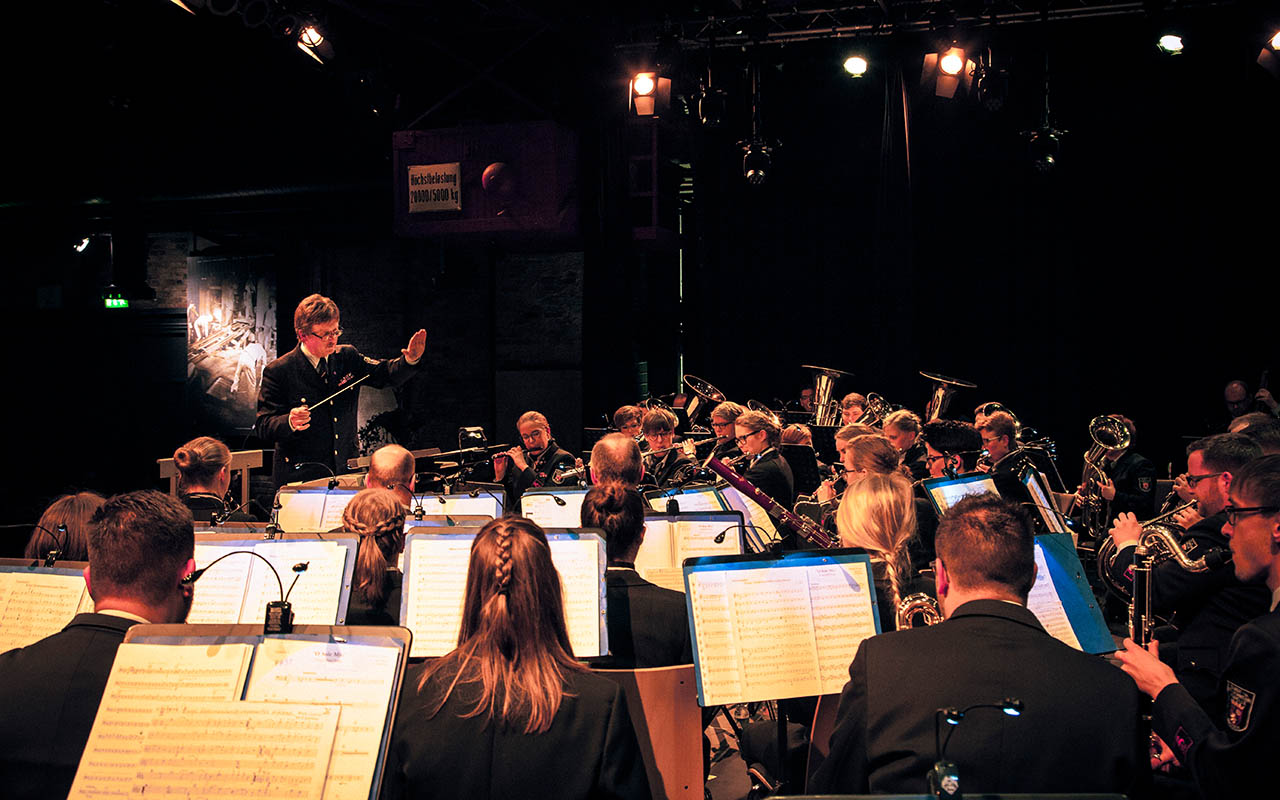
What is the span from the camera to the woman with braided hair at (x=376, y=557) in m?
3.71

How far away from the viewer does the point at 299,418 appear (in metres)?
5.56

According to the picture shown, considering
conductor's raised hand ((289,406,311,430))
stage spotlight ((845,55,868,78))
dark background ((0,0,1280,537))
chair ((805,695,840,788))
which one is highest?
stage spotlight ((845,55,868,78))

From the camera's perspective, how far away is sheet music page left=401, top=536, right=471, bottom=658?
3.51m

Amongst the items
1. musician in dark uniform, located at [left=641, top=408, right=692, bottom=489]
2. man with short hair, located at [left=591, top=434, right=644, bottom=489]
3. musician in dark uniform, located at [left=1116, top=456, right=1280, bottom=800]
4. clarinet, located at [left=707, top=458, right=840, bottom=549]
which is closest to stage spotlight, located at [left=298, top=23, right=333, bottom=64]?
musician in dark uniform, located at [left=641, top=408, right=692, bottom=489]

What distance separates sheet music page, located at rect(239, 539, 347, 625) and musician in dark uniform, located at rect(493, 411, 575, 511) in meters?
4.05

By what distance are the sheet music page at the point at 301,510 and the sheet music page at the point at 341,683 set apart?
298 cm

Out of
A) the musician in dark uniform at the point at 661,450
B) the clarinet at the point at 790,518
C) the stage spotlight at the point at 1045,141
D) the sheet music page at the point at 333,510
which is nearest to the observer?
the clarinet at the point at 790,518

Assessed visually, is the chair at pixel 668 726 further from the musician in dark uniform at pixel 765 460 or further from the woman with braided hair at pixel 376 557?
the musician in dark uniform at pixel 765 460

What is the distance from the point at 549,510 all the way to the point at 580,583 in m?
1.63

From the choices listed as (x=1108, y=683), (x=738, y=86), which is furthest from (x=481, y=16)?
(x=1108, y=683)

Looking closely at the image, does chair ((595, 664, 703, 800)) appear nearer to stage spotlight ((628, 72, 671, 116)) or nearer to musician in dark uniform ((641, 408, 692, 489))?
musician in dark uniform ((641, 408, 692, 489))

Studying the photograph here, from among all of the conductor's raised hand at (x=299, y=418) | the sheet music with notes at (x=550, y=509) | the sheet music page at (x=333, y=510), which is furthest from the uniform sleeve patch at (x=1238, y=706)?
the conductor's raised hand at (x=299, y=418)

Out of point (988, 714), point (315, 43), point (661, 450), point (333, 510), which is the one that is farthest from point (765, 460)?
point (315, 43)

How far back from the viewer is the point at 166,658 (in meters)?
2.16
